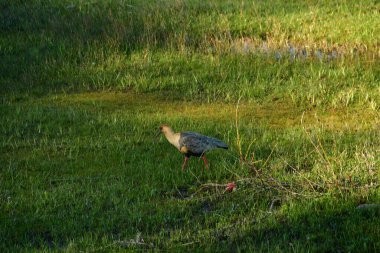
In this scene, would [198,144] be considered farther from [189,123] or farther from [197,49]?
[197,49]

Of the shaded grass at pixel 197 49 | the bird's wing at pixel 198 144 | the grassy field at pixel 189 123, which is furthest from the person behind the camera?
the shaded grass at pixel 197 49

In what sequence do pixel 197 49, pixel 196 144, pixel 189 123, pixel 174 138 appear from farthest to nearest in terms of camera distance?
pixel 197 49
pixel 189 123
pixel 174 138
pixel 196 144

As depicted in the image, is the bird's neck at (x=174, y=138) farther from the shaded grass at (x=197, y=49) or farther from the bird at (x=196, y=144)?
the shaded grass at (x=197, y=49)

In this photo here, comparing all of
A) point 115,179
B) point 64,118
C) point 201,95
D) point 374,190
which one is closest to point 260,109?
point 201,95

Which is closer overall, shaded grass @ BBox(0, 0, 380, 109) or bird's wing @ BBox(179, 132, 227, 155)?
bird's wing @ BBox(179, 132, 227, 155)

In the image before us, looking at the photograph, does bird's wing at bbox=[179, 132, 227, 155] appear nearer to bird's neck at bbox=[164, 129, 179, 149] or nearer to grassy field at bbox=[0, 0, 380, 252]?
bird's neck at bbox=[164, 129, 179, 149]

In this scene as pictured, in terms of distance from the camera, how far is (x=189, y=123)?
12.5 metres

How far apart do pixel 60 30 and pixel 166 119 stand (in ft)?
22.2

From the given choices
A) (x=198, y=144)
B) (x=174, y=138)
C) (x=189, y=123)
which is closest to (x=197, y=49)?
(x=189, y=123)

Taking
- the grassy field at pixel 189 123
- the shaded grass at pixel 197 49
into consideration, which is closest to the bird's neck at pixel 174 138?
the grassy field at pixel 189 123

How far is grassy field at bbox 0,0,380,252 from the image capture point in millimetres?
7648

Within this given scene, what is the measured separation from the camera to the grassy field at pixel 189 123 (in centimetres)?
765

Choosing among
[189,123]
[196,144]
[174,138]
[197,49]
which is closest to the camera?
[196,144]

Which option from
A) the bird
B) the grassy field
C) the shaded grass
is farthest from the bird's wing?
the shaded grass
